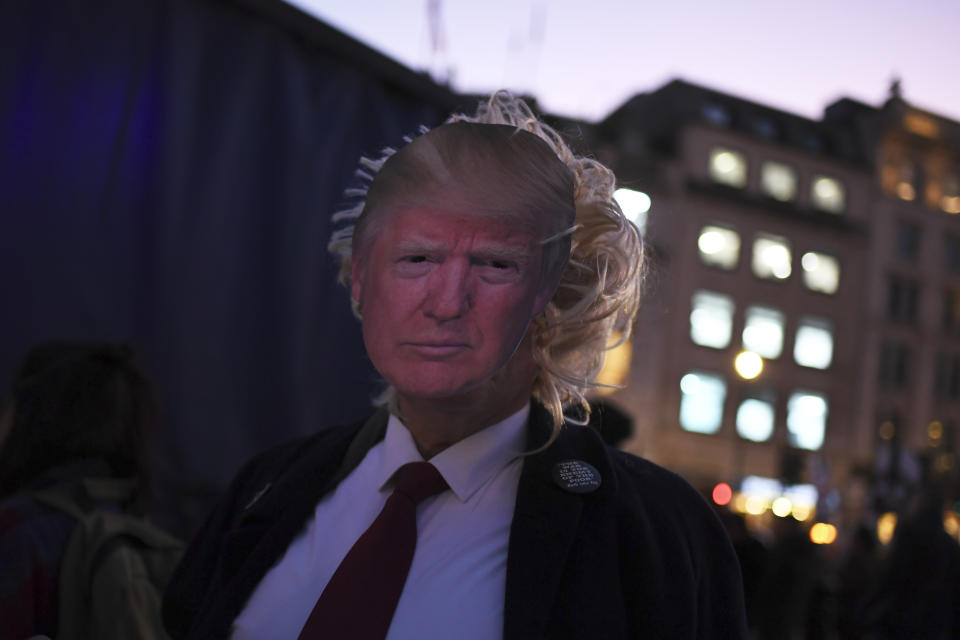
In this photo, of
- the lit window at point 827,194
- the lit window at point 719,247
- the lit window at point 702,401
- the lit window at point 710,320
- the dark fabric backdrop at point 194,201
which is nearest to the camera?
the dark fabric backdrop at point 194,201

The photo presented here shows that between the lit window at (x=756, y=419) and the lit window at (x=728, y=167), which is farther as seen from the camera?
the lit window at (x=728, y=167)

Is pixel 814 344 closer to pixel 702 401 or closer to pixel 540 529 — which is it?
pixel 702 401

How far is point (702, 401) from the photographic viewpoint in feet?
92.5

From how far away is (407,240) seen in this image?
1386 millimetres

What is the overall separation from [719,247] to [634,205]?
28.3m

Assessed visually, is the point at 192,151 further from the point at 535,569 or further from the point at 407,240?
the point at 535,569

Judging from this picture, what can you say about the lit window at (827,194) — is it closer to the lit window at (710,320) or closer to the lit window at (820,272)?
the lit window at (820,272)

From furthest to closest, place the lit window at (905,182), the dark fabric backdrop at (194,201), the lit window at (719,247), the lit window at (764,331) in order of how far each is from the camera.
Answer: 1. the lit window at (905,182)
2. the lit window at (764,331)
3. the lit window at (719,247)
4. the dark fabric backdrop at (194,201)

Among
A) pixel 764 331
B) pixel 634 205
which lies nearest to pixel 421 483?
pixel 634 205

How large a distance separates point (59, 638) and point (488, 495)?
1200 mm

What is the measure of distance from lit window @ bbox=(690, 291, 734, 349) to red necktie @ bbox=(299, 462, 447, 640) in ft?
90.4

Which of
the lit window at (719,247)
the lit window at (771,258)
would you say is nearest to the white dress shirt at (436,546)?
the lit window at (719,247)

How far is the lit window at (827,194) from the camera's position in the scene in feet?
104

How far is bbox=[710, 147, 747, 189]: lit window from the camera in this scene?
29578mm
